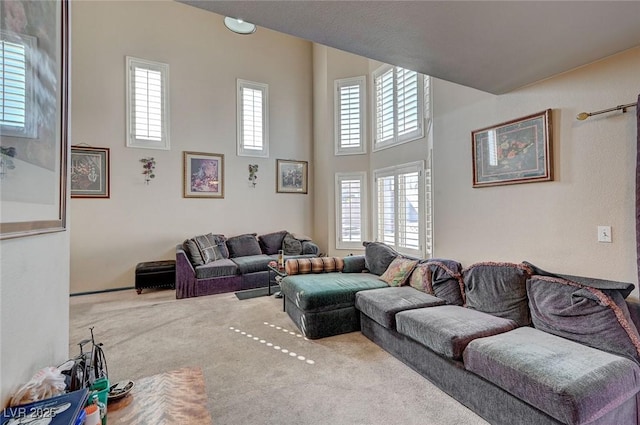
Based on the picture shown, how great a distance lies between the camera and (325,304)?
119 inches

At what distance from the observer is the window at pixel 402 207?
444 centimetres

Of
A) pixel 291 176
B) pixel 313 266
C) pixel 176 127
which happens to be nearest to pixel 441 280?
pixel 313 266

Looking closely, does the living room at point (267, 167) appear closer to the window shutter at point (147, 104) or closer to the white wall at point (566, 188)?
the white wall at point (566, 188)

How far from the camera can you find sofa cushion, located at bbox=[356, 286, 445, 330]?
2.64 metres

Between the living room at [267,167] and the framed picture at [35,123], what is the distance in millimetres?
121

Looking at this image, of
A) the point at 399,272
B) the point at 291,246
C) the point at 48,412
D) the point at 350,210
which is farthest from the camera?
the point at 350,210

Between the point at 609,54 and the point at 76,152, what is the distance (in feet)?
21.3

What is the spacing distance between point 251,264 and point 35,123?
4.15m

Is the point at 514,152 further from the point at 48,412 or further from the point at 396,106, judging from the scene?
the point at 48,412

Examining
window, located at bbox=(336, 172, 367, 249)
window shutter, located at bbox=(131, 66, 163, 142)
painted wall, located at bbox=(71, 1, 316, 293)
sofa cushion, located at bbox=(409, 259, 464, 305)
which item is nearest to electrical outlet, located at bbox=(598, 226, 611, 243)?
sofa cushion, located at bbox=(409, 259, 464, 305)

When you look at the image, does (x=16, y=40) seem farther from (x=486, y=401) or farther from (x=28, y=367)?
(x=486, y=401)

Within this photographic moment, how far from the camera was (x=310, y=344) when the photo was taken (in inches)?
114

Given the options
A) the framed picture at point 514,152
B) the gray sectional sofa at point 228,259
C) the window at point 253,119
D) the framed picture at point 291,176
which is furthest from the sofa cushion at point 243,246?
the framed picture at point 514,152

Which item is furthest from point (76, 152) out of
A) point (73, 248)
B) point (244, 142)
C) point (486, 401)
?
point (486, 401)
